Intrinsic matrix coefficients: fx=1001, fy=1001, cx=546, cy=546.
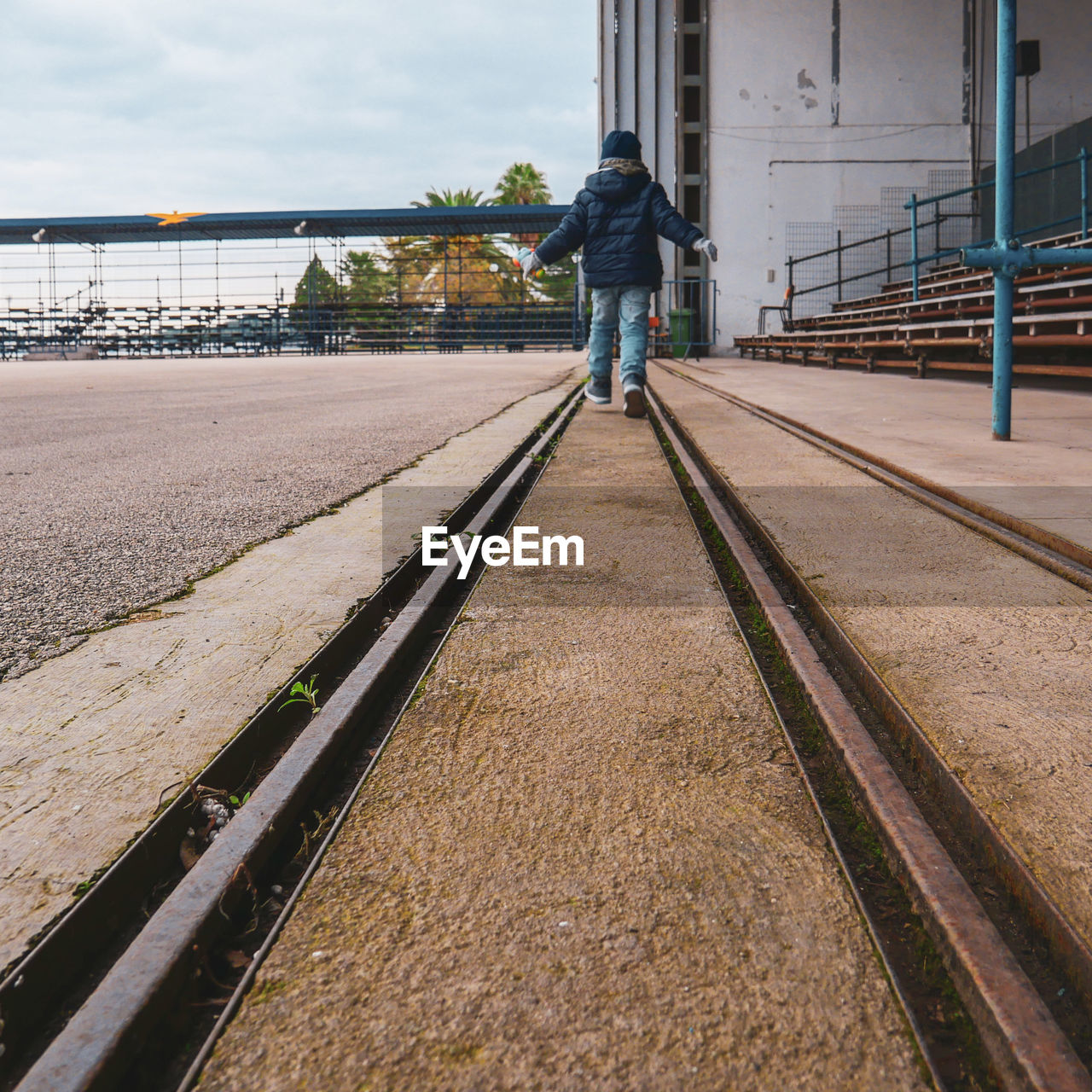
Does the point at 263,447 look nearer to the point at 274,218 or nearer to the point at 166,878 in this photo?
the point at 166,878

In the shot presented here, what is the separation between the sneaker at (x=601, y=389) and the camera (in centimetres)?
803

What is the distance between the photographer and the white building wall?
2108 cm

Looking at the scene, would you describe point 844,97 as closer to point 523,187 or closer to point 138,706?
point 138,706

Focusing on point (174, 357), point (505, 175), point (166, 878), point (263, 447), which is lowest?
point (166, 878)

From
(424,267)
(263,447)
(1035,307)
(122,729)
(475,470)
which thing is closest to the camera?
(122,729)

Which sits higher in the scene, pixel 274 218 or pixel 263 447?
pixel 274 218

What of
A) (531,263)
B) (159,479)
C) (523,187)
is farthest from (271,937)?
(523,187)

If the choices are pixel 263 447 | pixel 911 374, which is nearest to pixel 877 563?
pixel 263 447

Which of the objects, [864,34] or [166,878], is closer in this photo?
[166,878]

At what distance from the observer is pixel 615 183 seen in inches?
289

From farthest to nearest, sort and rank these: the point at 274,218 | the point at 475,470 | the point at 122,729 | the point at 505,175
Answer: the point at 505,175
the point at 274,218
the point at 475,470
the point at 122,729

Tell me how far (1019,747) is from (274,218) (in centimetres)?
3282

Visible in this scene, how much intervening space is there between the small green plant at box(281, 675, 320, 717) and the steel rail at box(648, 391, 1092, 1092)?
2.87 ft

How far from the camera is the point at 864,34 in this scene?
70.5 ft
